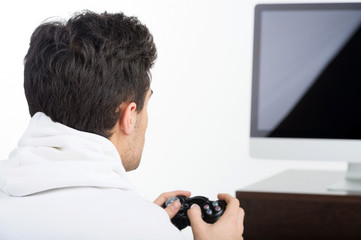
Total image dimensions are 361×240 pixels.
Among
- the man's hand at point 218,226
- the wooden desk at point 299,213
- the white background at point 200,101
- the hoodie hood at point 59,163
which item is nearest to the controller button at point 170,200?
the man's hand at point 218,226

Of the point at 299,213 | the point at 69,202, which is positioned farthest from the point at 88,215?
the point at 299,213

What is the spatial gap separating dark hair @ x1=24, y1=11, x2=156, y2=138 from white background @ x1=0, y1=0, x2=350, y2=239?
6.25 feet

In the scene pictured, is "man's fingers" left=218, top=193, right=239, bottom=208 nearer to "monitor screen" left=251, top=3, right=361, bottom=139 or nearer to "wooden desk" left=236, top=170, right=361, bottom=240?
"wooden desk" left=236, top=170, right=361, bottom=240

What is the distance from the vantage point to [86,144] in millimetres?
935

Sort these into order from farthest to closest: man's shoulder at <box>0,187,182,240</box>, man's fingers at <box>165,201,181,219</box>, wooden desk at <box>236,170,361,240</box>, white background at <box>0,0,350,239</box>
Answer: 1. white background at <box>0,0,350,239</box>
2. wooden desk at <box>236,170,361,240</box>
3. man's fingers at <box>165,201,181,219</box>
4. man's shoulder at <box>0,187,182,240</box>

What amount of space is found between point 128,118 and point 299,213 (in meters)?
0.69

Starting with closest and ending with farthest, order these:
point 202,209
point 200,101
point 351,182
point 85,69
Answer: point 85,69 < point 202,209 < point 351,182 < point 200,101

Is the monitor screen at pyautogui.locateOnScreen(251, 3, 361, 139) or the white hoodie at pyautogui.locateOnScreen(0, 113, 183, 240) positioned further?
the monitor screen at pyautogui.locateOnScreen(251, 3, 361, 139)

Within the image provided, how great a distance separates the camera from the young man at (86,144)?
875mm

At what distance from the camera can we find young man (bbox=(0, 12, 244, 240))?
0.88 metres

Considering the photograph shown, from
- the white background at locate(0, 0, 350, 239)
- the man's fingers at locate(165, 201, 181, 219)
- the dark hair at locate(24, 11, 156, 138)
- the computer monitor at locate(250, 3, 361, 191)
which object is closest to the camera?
the dark hair at locate(24, 11, 156, 138)

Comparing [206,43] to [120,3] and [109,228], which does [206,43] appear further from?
[109,228]

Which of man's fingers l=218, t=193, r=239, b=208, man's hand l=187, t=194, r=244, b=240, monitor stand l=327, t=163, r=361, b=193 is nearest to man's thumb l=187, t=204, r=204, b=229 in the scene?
man's hand l=187, t=194, r=244, b=240

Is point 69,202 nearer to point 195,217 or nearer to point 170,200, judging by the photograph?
point 195,217
